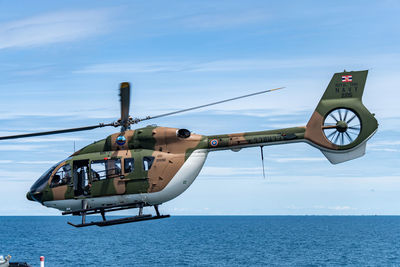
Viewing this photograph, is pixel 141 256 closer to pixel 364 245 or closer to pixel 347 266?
pixel 347 266

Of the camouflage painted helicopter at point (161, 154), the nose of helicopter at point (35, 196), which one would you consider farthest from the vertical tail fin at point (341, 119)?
the nose of helicopter at point (35, 196)

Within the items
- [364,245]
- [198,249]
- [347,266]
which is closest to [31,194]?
[347,266]

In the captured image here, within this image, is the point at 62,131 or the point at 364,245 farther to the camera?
the point at 364,245

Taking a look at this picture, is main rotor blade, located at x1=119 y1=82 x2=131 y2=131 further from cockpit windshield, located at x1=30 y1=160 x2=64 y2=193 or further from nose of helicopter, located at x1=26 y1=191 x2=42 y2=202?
nose of helicopter, located at x1=26 y1=191 x2=42 y2=202

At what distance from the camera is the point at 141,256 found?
11788 centimetres

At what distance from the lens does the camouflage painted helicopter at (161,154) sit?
85.1 ft

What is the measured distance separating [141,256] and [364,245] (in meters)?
64.2

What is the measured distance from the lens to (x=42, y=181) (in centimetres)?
2805

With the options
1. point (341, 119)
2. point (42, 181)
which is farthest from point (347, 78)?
point (42, 181)

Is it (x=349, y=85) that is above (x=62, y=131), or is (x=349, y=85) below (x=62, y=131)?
above

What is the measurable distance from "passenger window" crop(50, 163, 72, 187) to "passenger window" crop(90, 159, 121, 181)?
139 cm

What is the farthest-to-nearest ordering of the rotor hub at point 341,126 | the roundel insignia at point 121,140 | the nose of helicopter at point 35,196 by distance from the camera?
the nose of helicopter at point 35,196
the roundel insignia at point 121,140
the rotor hub at point 341,126

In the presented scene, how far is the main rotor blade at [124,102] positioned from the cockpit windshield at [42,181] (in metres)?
3.99

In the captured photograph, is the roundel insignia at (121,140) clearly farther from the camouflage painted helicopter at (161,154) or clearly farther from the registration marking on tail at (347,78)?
the registration marking on tail at (347,78)
